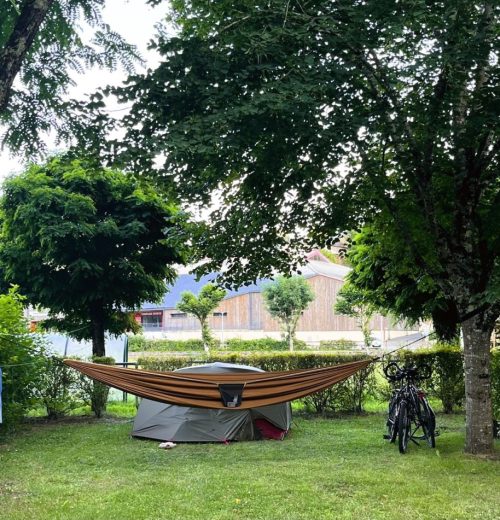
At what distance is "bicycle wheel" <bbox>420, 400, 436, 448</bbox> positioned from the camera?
6.09 m

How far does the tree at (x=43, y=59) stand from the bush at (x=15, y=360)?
5151 millimetres

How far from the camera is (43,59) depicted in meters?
2.39

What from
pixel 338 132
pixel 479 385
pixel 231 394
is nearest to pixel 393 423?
pixel 479 385

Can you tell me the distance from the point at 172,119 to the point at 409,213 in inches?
109

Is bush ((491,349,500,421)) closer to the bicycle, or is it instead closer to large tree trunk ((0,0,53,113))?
the bicycle

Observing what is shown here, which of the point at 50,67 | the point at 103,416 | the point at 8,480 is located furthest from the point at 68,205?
the point at 50,67

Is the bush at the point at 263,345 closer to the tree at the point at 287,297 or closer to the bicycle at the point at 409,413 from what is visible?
the tree at the point at 287,297

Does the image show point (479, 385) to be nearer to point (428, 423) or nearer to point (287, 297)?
point (428, 423)

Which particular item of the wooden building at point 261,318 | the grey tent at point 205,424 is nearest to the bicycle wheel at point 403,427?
the grey tent at point 205,424

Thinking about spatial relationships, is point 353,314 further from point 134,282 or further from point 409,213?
point 409,213

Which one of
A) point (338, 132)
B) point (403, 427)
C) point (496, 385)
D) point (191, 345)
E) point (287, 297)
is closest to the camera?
point (338, 132)

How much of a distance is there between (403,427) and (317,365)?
3504 mm

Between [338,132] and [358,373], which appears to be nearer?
[338,132]

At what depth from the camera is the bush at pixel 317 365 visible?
30.1 feet
